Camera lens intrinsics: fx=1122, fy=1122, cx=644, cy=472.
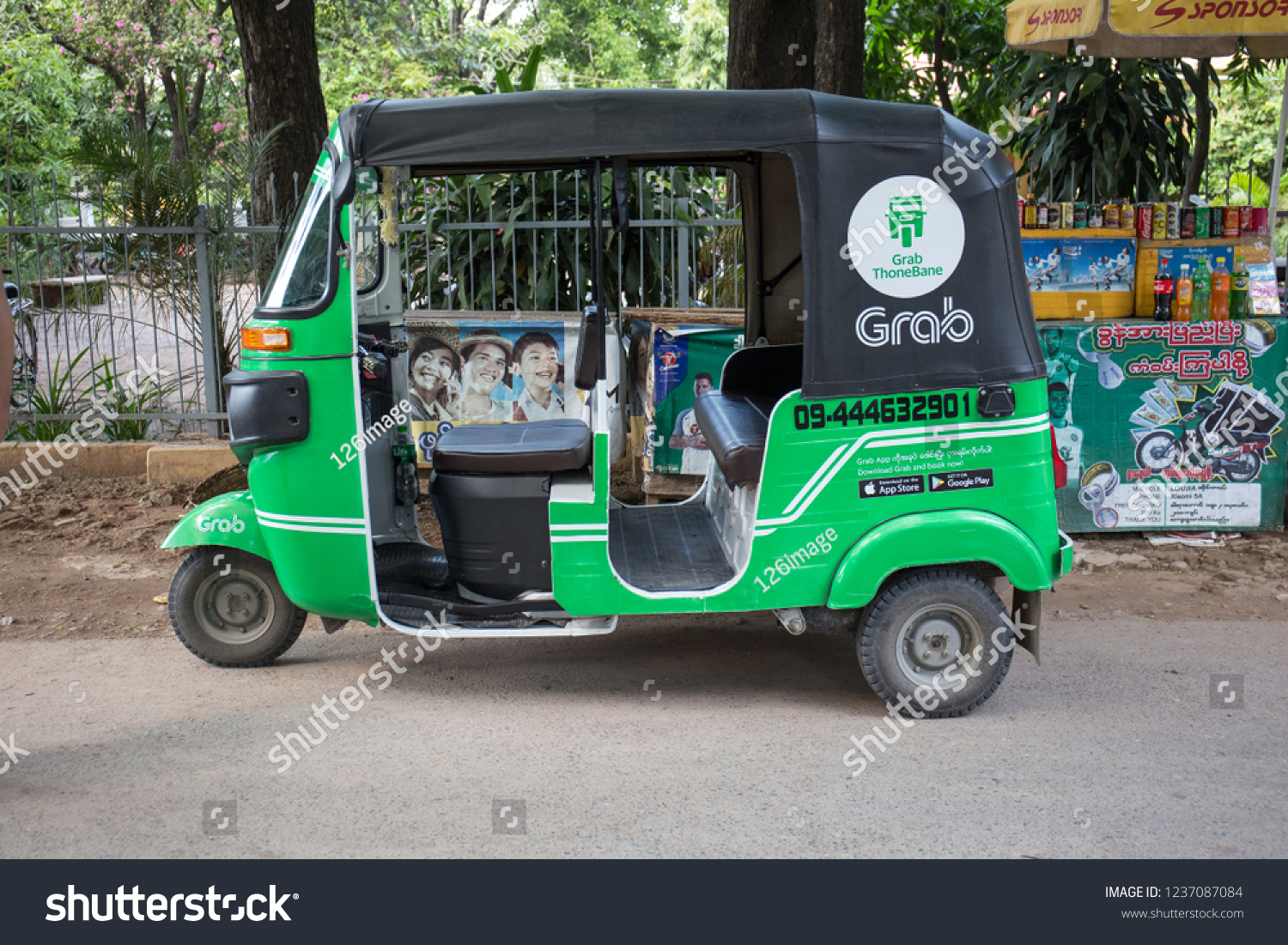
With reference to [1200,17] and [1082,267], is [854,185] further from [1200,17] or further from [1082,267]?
[1200,17]

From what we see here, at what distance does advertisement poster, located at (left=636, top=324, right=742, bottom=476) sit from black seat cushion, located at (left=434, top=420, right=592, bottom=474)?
197 cm

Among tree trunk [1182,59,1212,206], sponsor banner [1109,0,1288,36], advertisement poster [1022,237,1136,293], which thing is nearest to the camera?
sponsor banner [1109,0,1288,36]

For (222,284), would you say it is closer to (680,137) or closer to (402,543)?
(402,543)

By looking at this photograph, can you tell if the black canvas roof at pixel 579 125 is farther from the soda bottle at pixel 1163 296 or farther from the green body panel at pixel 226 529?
the soda bottle at pixel 1163 296

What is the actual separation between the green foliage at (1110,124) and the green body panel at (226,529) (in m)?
6.40

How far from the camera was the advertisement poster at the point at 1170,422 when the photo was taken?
615 centimetres

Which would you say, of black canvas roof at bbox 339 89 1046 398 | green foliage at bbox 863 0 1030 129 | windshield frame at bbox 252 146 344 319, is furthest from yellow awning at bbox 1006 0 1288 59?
windshield frame at bbox 252 146 344 319

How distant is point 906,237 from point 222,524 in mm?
2806

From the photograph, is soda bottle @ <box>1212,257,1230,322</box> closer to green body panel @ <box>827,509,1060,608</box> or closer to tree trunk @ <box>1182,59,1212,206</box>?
tree trunk @ <box>1182,59,1212,206</box>

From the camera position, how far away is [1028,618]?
421 cm

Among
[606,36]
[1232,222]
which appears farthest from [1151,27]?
[606,36]

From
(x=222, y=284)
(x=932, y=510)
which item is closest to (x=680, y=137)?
(x=932, y=510)

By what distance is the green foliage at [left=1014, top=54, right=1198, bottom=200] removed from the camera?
27.9 ft

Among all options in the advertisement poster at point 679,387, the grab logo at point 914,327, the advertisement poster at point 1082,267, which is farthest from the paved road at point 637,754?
the advertisement poster at point 1082,267
